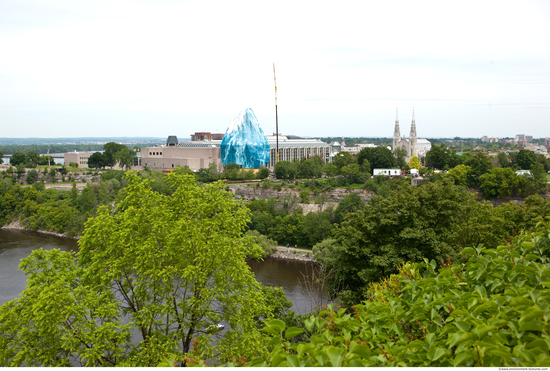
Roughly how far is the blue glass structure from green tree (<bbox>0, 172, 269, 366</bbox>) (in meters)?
48.1

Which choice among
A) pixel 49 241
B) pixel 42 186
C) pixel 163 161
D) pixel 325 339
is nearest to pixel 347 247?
pixel 325 339

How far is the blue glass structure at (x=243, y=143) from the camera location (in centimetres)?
5672

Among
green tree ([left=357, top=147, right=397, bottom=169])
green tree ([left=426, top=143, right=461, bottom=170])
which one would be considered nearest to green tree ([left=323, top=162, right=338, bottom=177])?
green tree ([left=357, top=147, right=397, bottom=169])

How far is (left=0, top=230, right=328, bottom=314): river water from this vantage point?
688 inches

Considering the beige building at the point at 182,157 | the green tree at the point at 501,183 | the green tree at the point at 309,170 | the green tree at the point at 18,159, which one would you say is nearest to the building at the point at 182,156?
the beige building at the point at 182,157

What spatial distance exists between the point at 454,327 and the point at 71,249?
2307 centimetres

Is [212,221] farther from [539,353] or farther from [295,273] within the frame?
[295,273]

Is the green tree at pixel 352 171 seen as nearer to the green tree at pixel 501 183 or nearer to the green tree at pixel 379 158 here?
the green tree at pixel 379 158

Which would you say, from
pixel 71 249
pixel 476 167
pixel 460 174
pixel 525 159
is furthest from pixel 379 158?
pixel 71 249

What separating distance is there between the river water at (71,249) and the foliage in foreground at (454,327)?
420 inches

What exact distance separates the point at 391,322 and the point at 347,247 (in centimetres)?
862

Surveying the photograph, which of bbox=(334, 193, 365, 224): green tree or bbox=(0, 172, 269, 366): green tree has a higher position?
bbox=(0, 172, 269, 366): green tree

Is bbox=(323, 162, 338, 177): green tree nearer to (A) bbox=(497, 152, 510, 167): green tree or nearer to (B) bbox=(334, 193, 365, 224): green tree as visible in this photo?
(B) bbox=(334, 193, 365, 224): green tree

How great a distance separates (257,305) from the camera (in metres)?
7.77
